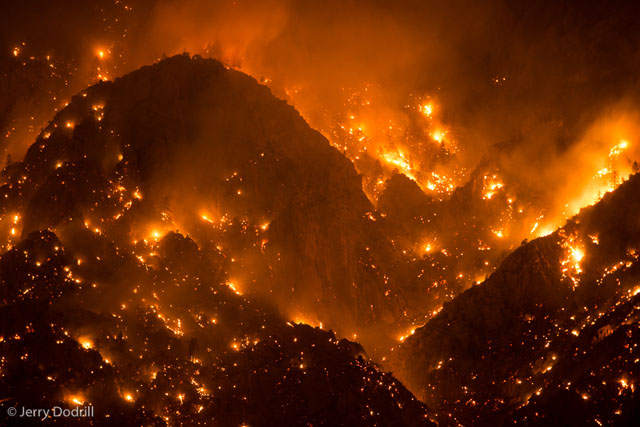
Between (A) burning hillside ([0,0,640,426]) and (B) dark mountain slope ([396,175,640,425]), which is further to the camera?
(A) burning hillside ([0,0,640,426])

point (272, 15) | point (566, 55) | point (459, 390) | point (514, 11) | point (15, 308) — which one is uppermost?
point (272, 15)

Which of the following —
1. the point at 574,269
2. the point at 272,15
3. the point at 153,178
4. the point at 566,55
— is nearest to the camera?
the point at 574,269

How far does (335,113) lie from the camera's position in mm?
38250

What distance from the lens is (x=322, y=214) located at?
2911 centimetres

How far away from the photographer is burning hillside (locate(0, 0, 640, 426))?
69.4 feet

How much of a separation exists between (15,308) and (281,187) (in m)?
13.1

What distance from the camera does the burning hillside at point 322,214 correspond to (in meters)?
21.2

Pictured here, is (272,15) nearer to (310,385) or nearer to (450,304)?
(450,304)

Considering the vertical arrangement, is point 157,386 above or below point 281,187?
below

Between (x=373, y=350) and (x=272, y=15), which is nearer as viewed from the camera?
(x=373, y=350)

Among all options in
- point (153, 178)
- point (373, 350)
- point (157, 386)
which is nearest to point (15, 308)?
point (157, 386)

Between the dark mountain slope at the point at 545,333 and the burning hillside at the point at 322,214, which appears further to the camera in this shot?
the burning hillside at the point at 322,214

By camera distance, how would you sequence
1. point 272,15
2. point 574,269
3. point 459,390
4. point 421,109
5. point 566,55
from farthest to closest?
1. point 272,15
2. point 421,109
3. point 566,55
4. point 574,269
5. point 459,390

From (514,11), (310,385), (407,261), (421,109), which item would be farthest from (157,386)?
(514,11)
